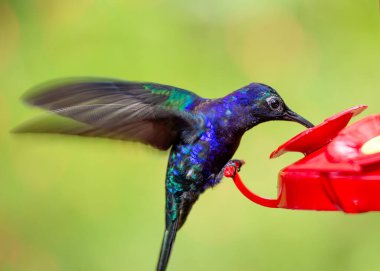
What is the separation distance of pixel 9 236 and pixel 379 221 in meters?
2.24

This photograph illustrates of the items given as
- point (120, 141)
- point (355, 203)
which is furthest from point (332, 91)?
point (355, 203)

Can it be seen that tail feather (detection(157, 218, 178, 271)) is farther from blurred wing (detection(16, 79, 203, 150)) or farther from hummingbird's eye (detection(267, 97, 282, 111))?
hummingbird's eye (detection(267, 97, 282, 111))

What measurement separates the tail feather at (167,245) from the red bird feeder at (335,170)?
551mm

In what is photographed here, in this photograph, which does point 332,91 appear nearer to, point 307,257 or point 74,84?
point 307,257

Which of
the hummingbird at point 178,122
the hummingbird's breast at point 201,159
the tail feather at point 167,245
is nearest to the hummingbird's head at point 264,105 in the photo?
Answer: the hummingbird at point 178,122

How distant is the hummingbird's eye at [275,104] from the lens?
3.46m

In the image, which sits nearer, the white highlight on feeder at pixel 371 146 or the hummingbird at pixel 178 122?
the white highlight on feeder at pixel 371 146

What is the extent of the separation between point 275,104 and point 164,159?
2103mm

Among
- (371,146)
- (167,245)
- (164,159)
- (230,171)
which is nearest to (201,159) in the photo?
(230,171)

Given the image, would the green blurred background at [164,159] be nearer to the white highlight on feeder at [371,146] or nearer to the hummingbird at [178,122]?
the hummingbird at [178,122]

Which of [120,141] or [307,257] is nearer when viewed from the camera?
[120,141]

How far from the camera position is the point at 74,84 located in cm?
321

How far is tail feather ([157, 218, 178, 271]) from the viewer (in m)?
3.63

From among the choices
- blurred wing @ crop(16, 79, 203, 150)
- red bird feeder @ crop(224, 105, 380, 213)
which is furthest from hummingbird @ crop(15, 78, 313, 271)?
red bird feeder @ crop(224, 105, 380, 213)
